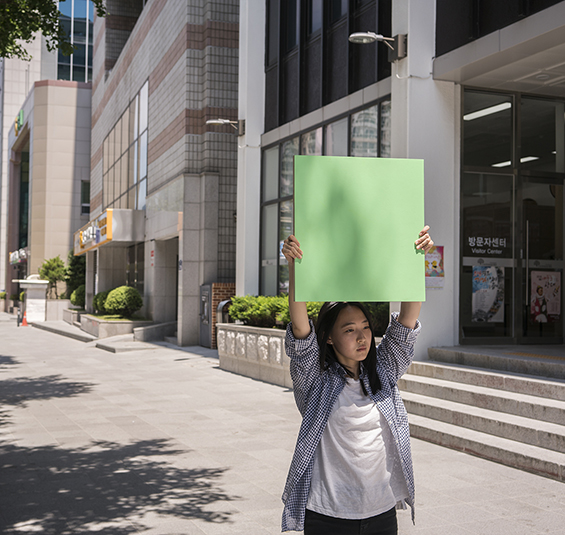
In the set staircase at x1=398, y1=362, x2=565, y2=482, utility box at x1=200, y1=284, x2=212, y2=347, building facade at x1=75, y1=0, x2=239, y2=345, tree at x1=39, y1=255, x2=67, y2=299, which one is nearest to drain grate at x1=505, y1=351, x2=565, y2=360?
staircase at x1=398, y1=362, x2=565, y2=482

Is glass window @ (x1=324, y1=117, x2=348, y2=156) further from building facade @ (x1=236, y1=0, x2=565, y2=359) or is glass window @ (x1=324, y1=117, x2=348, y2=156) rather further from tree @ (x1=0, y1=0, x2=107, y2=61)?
tree @ (x1=0, y1=0, x2=107, y2=61)

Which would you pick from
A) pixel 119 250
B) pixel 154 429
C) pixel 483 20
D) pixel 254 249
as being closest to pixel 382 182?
pixel 154 429

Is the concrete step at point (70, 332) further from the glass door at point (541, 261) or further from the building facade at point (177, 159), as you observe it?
the glass door at point (541, 261)

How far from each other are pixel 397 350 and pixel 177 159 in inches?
807

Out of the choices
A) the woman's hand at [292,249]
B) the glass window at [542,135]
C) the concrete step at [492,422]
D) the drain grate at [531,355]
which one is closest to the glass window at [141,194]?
the glass window at [542,135]

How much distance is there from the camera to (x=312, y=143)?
52.8 feet

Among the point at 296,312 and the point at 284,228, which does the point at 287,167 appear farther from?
the point at 296,312

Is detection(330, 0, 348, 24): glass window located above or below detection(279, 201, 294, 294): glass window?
above

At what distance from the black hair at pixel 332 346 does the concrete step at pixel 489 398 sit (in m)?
5.30

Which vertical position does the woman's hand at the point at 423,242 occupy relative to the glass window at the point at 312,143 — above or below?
below

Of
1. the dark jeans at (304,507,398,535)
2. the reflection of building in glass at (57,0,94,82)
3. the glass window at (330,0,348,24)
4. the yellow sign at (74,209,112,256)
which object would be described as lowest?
the dark jeans at (304,507,398,535)

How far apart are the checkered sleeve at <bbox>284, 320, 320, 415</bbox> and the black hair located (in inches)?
1.5

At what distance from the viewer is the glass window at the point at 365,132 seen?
13.6m

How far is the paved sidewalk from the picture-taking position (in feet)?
18.0
